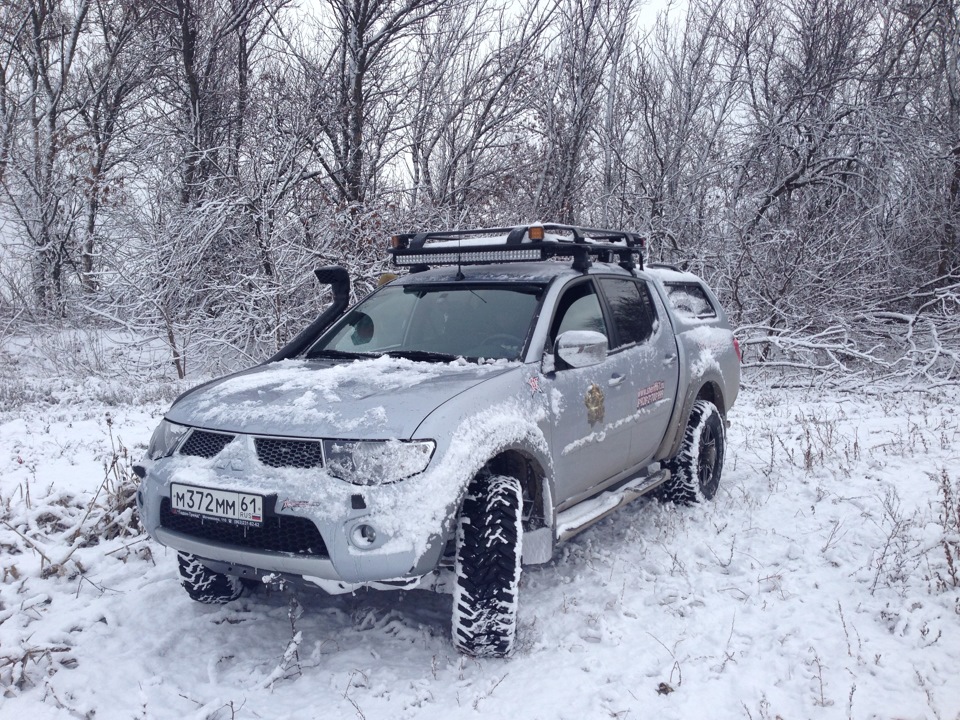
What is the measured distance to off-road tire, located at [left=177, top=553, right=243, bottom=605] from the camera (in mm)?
3758

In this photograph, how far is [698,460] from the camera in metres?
5.45

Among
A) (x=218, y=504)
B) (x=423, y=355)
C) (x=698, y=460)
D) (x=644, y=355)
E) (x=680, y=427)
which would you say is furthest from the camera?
(x=698, y=460)

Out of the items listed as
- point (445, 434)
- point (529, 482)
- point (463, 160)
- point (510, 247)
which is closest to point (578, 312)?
point (510, 247)

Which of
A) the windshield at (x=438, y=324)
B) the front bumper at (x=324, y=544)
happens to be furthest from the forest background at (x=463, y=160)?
the front bumper at (x=324, y=544)

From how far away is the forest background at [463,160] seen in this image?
38.0 ft

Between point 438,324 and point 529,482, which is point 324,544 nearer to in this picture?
point 529,482

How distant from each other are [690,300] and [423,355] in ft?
9.49

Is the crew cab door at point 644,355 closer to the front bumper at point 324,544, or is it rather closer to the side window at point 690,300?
the side window at point 690,300

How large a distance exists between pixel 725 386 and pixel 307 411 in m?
3.88

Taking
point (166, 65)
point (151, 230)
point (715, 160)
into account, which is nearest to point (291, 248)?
point (151, 230)

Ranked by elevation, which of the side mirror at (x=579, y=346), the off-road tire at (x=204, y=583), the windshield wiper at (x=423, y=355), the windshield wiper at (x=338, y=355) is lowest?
the off-road tire at (x=204, y=583)

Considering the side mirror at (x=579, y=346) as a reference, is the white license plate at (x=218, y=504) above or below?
below

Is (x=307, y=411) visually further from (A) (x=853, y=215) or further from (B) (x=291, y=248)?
(A) (x=853, y=215)

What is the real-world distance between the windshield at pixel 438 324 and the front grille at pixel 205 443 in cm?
111
